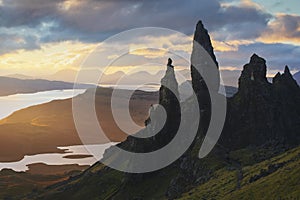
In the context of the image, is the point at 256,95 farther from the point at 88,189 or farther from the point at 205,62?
the point at 88,189

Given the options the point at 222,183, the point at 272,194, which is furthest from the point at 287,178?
the point at 222,183

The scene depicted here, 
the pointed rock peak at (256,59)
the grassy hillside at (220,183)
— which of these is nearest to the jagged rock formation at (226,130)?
the pointed rock peak at (256,59)

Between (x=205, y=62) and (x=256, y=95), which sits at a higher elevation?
(x=205, y=62)

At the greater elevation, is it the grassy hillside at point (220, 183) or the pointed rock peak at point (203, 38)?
the pointed rock peak at point (203, 38)

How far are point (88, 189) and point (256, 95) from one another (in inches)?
3097

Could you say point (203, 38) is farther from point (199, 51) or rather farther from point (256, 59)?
point (256, 59)

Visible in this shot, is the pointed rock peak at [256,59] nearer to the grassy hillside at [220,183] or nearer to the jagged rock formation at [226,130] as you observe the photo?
the jagged rock formation at [226,130]

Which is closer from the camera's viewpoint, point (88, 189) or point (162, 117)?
point (162, 117)

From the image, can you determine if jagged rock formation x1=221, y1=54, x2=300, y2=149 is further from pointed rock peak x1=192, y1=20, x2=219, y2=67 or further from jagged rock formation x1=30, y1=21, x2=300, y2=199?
pointed rock peak x1=192, y1=20, x2=219, y2=67

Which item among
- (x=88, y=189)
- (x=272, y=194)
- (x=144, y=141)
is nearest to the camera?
(x=272, y=194)

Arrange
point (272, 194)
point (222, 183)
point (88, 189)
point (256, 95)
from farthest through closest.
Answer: point (88, 189)
point (256, 95)
point (222, 183)
point (272, 194)

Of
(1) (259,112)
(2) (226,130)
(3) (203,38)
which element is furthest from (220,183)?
(3) (203,38)

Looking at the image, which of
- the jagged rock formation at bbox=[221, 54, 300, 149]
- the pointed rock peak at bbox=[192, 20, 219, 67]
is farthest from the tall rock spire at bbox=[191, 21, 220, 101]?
the jagged rock formation at bbox=[221, 54, 300, 149]

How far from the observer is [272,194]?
70.4 metres
